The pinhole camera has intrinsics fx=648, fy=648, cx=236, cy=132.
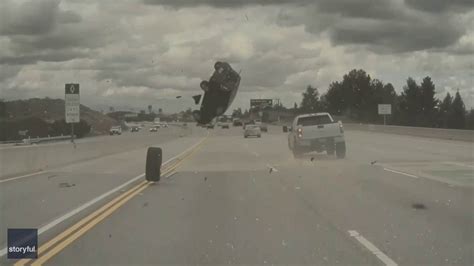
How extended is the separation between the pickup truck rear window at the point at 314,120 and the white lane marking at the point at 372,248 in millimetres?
19022

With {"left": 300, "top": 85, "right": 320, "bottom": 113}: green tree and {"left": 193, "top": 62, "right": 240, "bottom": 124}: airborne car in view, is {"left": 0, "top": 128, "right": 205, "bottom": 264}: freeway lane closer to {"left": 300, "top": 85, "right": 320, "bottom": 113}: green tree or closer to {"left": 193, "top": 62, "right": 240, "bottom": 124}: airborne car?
{"left": 193, "top": 62, "right": 240, "bottom": 124}: airborne car

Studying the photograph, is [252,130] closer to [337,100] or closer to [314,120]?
[337,100]

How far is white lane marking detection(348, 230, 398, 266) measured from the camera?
25.1 ft

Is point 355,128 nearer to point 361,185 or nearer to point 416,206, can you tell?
point 361,185

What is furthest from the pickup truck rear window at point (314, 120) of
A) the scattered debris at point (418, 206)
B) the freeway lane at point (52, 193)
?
the scattered debris at point (418, 206)

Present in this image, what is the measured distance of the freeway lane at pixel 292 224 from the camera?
317 inches

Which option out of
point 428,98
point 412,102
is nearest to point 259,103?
point 412,102

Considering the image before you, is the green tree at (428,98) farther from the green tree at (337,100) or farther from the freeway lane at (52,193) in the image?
the freeway lane at (52,193)

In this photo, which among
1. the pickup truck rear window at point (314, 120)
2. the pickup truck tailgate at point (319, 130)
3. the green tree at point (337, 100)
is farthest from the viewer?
the green tree at point (337, 100)

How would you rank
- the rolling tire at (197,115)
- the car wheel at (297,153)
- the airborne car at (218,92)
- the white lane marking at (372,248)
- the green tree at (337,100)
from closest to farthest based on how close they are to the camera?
the white lane marking at (372,248) < the airborne car at (218,92) < the rolling tire at (197,115) < the car wheel at (297,153) < the green tree at (337,100)

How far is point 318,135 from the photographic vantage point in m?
28.2

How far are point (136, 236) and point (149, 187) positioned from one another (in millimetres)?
7892

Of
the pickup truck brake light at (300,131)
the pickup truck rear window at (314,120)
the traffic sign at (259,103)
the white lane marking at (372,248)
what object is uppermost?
the traffic sign at (259,103)

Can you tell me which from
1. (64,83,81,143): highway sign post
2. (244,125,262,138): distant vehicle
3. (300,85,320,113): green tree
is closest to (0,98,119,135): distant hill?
(244,125,262,138): distant vehicle
